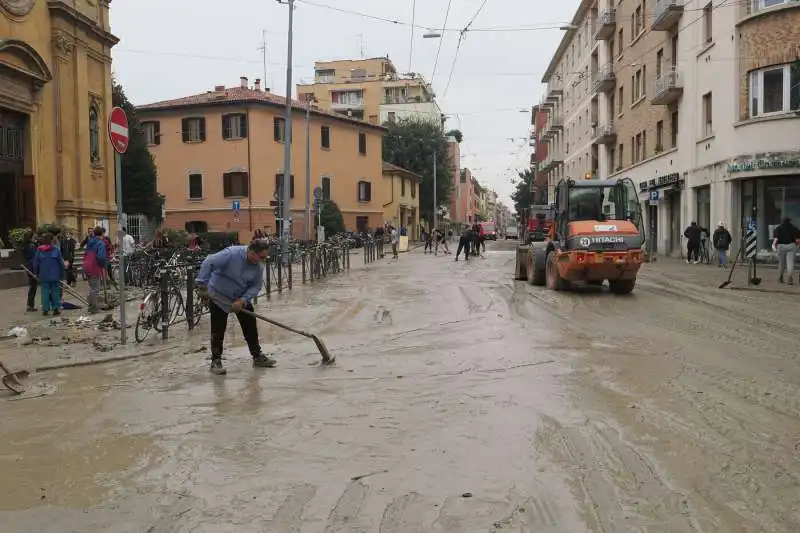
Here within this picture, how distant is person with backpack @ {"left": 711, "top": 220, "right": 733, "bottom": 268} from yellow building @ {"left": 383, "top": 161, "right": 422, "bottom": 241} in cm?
3315

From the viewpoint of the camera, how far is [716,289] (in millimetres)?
15578

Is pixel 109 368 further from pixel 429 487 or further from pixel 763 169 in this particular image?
pixel 763 169

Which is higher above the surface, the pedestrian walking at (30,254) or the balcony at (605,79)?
the balcony at (605,79)

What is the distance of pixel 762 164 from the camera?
22125 mm

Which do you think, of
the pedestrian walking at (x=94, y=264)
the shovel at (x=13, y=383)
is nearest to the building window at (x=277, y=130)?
the pedestrian walking at (x=94, y=264)

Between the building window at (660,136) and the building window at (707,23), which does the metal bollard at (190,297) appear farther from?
the building window at (660,136)

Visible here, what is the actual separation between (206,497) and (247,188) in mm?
40571

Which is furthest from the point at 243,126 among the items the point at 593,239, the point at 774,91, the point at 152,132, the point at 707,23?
the point at 593,239

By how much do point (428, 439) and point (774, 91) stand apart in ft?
72.3

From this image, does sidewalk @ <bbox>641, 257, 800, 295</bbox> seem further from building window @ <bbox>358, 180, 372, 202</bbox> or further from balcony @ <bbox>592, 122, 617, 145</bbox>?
building window @ <bbox>358, 180, 372, 202</bbox>

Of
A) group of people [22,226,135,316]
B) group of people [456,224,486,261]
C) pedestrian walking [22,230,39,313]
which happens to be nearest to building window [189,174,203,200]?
group of people [456,224,486,261]

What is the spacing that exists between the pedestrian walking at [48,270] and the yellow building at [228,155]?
3055 cm

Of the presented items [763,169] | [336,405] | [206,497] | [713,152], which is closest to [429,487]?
[206,497]

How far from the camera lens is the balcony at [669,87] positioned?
28.0 m
